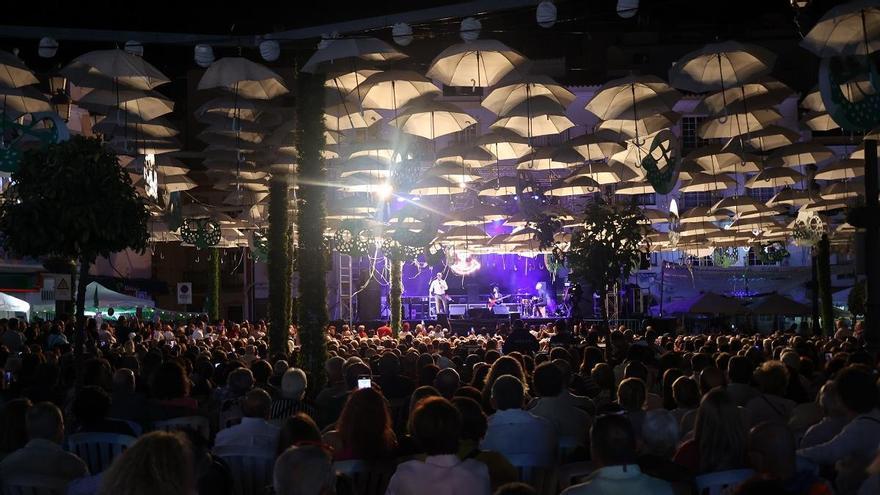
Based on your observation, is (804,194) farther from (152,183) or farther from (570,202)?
(570,202)

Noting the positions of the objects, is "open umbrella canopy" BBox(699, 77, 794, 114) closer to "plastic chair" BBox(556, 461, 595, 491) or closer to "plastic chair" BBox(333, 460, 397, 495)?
"plastic chair" BBox(556, 461, 595, 491)

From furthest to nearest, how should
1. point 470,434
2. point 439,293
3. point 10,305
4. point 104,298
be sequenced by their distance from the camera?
1. point 439,293
2. point 104,298
3. point 10,305
4. point 470,434

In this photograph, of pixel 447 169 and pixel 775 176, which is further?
pixel 775 176

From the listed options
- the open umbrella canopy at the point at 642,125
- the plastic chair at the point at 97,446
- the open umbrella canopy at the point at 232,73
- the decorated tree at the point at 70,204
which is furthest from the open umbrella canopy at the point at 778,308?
the plastic chair at the point at 97,446

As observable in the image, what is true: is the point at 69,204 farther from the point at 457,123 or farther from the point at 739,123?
the point at 739,123

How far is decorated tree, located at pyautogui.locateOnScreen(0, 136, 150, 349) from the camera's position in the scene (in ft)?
33.6

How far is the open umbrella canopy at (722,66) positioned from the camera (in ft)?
45.5

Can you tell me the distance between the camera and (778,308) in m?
A: 30.0

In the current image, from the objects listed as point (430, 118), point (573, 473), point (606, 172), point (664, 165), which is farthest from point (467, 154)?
point (573, 473)

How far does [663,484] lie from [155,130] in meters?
15.0

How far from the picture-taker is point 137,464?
11.8ft

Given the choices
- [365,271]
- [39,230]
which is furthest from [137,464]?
[365,271]

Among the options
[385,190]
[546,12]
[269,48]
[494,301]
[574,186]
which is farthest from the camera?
[494,301]

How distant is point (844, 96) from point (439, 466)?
7.11 meters
